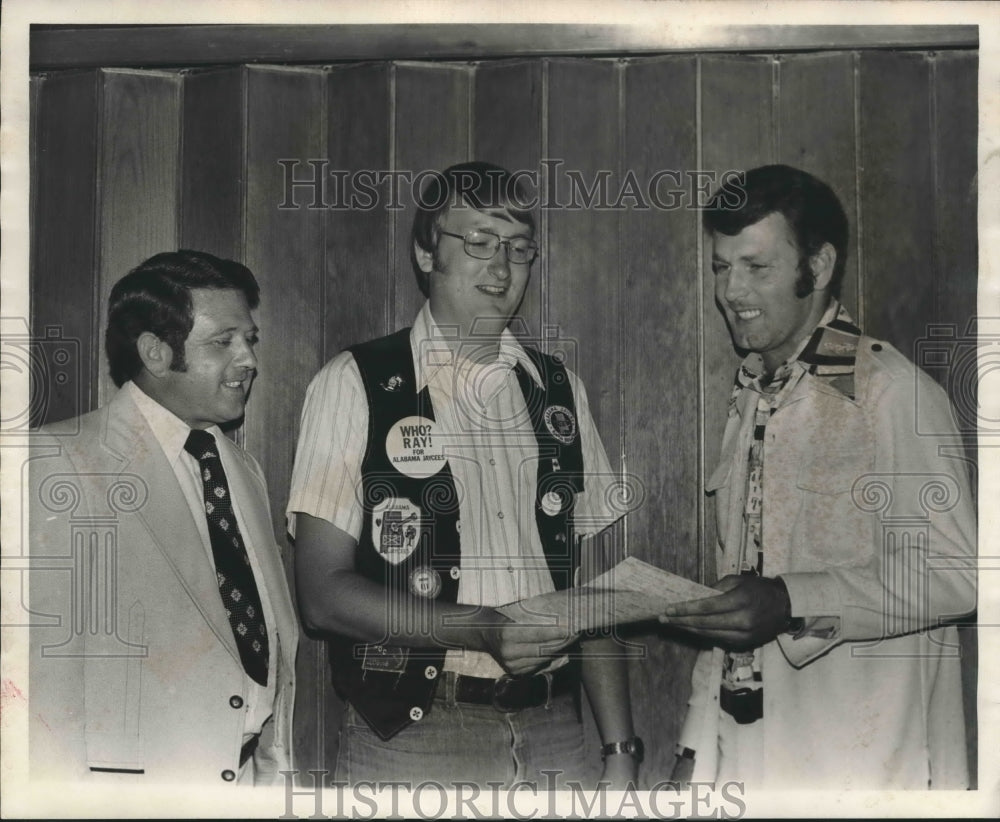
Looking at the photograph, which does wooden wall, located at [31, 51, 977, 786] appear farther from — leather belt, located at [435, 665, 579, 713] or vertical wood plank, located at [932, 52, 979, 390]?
leather belt, located at [435, 665, 579, 713]

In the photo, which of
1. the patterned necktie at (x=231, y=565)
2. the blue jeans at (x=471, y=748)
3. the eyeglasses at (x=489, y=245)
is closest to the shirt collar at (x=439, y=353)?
the eyeglasses at (x=489, y=245)

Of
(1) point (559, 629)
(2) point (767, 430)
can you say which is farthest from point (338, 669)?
(2) point (767, 430)

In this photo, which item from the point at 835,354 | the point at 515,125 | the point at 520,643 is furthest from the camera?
the point at 515,125

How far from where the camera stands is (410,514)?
258cm

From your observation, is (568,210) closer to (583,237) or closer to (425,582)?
(583,237)

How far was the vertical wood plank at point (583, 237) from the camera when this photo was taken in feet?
8.84

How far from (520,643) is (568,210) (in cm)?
94

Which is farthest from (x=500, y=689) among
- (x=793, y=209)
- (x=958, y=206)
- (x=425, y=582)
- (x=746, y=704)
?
(x=958, y=206)

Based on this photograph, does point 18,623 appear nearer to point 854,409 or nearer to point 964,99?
point 854,409

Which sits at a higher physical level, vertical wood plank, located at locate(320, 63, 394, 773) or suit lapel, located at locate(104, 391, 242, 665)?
vertical wood plank, located at locate(320, 63, 394, 773)

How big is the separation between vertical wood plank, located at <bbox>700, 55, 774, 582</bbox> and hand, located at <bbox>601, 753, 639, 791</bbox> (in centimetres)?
47

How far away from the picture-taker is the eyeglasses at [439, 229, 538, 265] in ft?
8.70

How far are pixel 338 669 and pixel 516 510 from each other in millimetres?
503

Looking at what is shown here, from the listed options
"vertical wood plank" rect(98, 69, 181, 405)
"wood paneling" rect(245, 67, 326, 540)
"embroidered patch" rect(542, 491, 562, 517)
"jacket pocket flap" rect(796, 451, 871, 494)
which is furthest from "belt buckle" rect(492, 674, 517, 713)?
"vertical wood plank" rect(98, 69, 181, 405)
